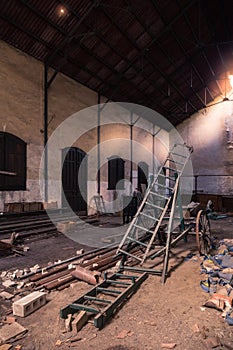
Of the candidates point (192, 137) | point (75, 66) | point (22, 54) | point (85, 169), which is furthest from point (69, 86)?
point (192, 137)

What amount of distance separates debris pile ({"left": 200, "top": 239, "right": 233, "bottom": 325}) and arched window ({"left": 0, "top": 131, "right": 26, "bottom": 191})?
20.2ft

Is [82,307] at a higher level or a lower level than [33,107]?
lower

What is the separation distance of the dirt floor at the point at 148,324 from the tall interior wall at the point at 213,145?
45.6 ft

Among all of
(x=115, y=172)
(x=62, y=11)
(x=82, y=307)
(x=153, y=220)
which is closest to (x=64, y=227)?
(x=153, y=220)

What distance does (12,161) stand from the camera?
8148 mm

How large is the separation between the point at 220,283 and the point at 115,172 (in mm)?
9782

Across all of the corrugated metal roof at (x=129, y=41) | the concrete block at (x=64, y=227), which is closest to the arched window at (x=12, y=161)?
the concrete block at (x=64, y=227)

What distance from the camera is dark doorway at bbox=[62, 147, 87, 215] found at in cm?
1012

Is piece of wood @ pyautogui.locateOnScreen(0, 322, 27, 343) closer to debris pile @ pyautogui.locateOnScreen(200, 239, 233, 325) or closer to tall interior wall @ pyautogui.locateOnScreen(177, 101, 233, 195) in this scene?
debris pile @ pyautogui.locateOnScreen(200, 239, 233, 325)

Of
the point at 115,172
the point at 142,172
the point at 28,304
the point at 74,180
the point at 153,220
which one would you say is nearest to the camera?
the point at 28,304

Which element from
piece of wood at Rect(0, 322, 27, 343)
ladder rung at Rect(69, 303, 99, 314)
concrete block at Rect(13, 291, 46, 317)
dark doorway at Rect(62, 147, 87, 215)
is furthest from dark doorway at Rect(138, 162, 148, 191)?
piece of wood at Rect(0, 322, 27, 343)

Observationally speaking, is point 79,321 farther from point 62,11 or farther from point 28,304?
point 62,11

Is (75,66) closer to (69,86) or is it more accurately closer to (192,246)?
(69,86)

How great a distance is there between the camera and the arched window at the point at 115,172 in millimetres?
12906
